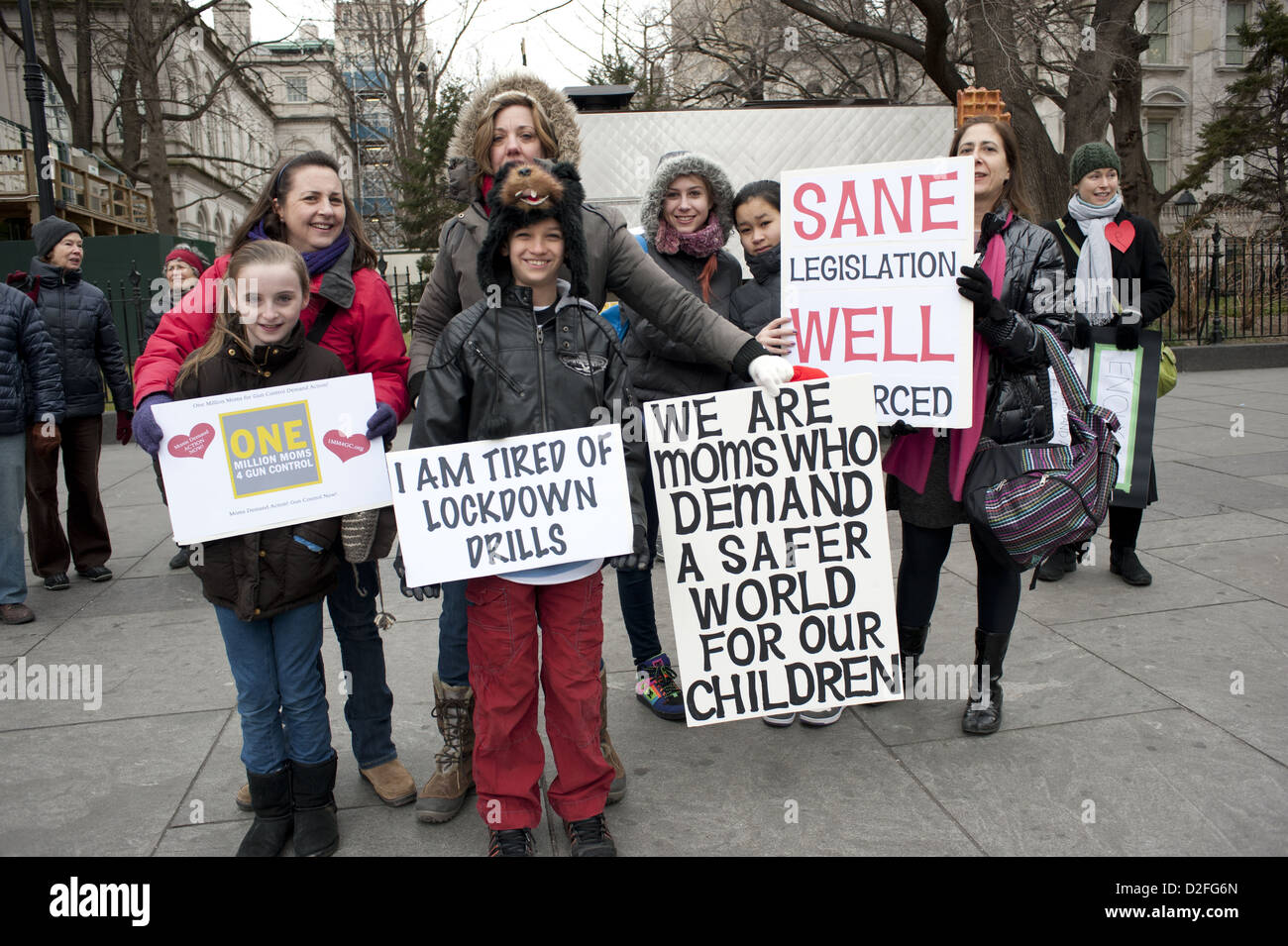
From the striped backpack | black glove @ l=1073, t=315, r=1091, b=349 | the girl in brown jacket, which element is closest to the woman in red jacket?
the girl in brown jacket

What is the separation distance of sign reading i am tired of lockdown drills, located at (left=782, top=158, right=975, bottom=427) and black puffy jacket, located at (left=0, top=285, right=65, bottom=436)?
4416 mm

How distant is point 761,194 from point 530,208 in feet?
4.09

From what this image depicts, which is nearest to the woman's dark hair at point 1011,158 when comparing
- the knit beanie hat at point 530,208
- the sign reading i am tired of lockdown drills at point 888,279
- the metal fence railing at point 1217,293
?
the sign reading i am tired of lockdown drills at point 888,279

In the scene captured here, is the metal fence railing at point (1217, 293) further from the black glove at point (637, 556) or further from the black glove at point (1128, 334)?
the black glove at point (637, 556)

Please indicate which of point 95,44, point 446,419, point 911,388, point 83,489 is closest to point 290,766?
point 446,419

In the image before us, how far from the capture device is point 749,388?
2979 mm

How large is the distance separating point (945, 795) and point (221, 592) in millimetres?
2299

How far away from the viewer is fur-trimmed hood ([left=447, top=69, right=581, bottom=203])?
326 centimetres

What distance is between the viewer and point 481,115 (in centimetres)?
329

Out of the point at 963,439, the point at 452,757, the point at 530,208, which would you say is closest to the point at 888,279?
the point at 963,439

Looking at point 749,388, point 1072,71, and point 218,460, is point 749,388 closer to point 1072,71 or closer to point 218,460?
point 218,460

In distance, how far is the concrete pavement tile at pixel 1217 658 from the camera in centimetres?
354

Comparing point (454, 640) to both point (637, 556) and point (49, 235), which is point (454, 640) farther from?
point (49, 235)

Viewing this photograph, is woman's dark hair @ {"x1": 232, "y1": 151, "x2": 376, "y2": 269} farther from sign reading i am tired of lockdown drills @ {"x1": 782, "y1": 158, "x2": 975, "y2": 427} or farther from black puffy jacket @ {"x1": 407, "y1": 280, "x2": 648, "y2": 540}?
sign reading i am tired of lockdown drills @ {"x1": 782, "y1": 158, "x2": 975, "y2": 427}
